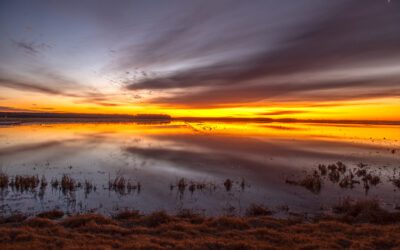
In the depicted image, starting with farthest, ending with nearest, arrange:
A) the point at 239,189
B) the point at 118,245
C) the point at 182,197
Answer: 1. the point at 239,189
2. the point at 182,197
3. the point at 118,245

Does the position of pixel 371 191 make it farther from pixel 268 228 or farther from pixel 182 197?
pixel 182 197

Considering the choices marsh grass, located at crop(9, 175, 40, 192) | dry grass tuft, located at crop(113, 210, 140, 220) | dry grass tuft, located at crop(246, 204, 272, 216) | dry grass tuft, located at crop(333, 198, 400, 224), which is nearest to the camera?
dry grass tuft, located at crop(333, 198, 400, 224)

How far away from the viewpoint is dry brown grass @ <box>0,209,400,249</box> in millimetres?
9445

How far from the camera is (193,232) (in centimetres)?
1095

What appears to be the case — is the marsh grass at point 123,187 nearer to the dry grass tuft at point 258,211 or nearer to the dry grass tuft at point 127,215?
A: the dry grass tuft at point 127,215

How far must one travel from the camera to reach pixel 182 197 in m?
17.2

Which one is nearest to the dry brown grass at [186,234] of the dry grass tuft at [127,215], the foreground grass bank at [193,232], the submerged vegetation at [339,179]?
the foreground grass bank at [193,232]

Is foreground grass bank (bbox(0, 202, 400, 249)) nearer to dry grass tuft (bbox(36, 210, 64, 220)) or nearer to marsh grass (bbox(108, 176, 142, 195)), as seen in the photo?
dry grass tuft (bbox(36, 210, 64, 220))

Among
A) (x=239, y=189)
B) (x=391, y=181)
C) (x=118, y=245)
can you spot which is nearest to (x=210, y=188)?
(x=239, y=189)

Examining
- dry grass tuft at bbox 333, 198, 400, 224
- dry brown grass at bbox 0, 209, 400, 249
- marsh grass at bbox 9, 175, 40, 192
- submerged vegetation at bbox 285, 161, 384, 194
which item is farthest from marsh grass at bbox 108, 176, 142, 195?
dry grass tuft at bbox 333, 198, 400, 224

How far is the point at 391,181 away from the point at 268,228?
15253 millimetres

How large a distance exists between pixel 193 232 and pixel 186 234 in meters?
0.37

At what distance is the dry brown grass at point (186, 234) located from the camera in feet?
31.0

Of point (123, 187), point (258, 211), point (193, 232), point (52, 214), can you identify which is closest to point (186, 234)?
point (193, 232)
